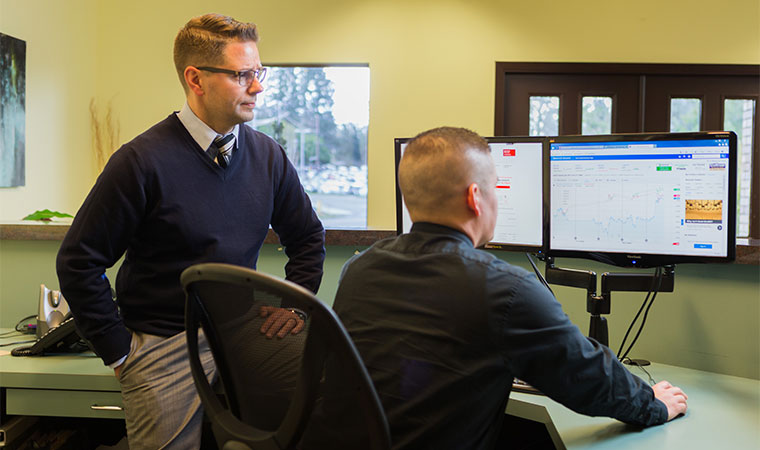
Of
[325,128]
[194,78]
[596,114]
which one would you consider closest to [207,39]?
[194,78]

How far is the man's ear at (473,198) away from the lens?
1025 millimetres

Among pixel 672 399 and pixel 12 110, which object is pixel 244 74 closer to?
pixel 672 399

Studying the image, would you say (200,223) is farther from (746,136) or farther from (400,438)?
(746,136)

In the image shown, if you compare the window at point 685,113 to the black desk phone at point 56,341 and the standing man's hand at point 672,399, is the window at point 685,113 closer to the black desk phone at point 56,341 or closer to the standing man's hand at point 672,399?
the standing man's hand at point 672,399

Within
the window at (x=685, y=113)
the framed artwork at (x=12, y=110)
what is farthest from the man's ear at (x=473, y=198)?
the window at (x=685, y=113)

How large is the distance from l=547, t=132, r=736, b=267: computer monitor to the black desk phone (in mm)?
1302

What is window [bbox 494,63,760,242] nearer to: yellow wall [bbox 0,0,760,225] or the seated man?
yellow wall [bbox 0,0,760,225]

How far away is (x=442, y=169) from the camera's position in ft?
3.38

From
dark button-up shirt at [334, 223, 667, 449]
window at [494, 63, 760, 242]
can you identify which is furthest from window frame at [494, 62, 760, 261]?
dark button-up shirt at [334, 223, 667, 449]

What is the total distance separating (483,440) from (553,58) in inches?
152

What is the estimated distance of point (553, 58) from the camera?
440cm

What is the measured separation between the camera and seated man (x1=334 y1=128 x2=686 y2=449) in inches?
37.0

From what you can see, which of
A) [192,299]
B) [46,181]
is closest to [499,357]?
[192,299]

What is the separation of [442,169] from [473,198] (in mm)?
69
